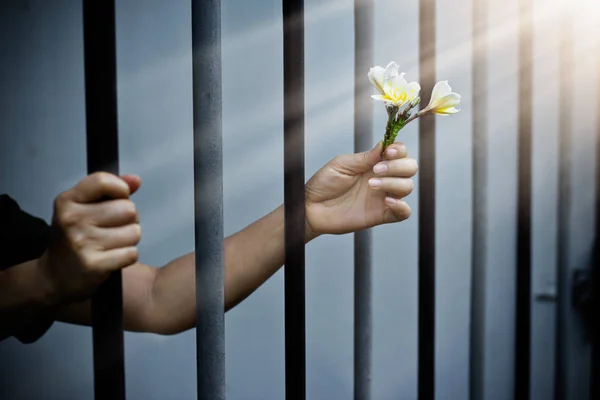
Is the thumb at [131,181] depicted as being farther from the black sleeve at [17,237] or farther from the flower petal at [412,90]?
the black sleeve at [17,237]

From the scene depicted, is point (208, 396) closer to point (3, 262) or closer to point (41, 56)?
point (3, 262)

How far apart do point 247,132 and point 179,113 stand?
8.3 inches

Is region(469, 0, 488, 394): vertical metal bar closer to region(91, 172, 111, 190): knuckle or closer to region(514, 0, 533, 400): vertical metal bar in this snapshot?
region(514, 0, 533, 400): vertical metal bar

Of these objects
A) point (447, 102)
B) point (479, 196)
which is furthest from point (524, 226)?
point (447, 102)

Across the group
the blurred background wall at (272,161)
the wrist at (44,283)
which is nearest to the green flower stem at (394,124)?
the wrist at (44,283)

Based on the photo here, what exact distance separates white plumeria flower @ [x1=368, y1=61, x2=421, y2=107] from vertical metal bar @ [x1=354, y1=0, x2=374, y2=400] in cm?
14

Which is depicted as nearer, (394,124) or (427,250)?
(394,124)

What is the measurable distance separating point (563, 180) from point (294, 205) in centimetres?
103

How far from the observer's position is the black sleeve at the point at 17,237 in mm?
1088

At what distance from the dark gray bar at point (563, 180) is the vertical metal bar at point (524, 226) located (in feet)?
0.94

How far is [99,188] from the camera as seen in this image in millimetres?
601

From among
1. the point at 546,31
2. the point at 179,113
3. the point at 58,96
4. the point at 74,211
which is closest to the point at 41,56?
the point at 58,96

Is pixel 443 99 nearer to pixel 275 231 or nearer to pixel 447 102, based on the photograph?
pixel 447 102

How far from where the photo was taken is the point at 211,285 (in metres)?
0.64
